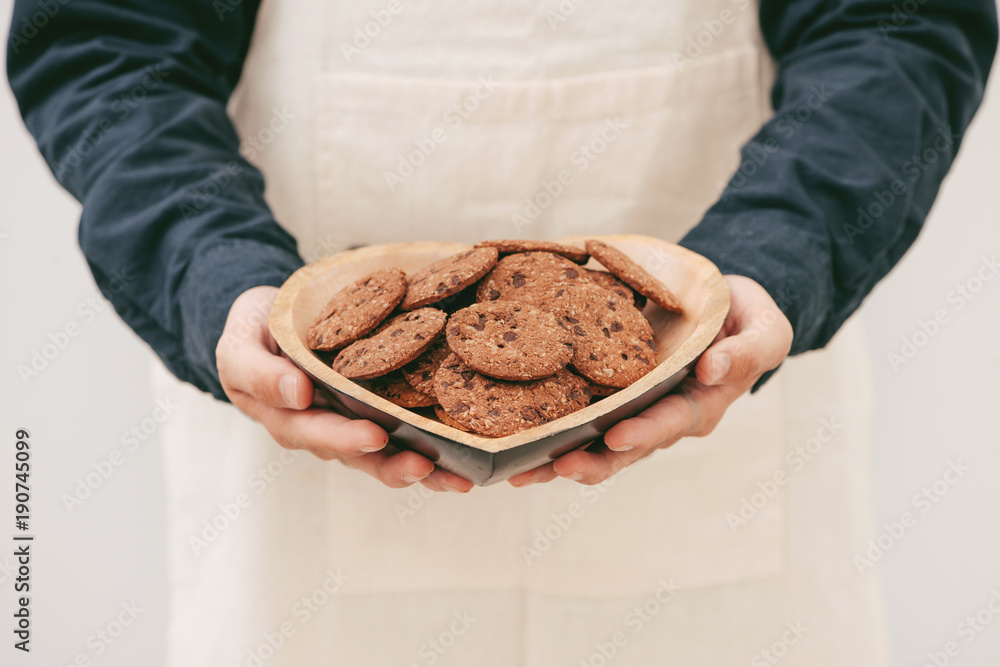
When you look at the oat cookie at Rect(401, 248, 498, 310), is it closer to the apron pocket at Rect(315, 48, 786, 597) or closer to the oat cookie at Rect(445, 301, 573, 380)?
the oat cookie at Rect(445, 301, 573, 380)

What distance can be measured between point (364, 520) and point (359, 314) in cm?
43

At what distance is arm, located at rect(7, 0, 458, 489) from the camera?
2.81ft

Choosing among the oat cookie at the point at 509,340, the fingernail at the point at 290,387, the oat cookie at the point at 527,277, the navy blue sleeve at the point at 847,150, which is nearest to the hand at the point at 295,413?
the fingernail at the point at 290,387

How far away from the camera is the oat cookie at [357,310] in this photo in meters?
0.72

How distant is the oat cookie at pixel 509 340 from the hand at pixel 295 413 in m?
0.10

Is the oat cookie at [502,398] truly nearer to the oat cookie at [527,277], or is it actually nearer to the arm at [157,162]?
the oat cookie at [527,277]

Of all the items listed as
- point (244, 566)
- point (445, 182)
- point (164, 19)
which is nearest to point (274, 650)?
point (244, 566)

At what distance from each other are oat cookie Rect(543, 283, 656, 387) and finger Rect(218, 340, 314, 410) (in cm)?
25

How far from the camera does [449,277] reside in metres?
0.74

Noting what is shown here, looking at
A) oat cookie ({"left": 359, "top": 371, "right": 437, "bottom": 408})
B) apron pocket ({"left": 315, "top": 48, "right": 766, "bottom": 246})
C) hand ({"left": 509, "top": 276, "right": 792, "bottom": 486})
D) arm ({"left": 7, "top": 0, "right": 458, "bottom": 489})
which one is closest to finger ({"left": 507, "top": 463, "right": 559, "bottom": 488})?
hand ({"left": 509, "top": 276, "right": 792, "bottom": 486})

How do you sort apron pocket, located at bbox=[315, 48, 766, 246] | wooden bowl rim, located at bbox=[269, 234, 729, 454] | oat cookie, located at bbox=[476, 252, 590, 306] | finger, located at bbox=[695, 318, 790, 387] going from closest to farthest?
wooden bowl rim, located at bbox=[269, 234, 729, 454], finger, located at bbox=[695, 318, 790, 387], oat cookie, located at bbox=[476, 252, 590, 306], apron pocket, located at bbox=[315, 48, 766, 246]

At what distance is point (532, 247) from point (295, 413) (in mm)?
291

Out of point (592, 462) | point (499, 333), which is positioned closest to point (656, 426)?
point (592, 462)

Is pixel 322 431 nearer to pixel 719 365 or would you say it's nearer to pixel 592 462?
pixel 592 462
